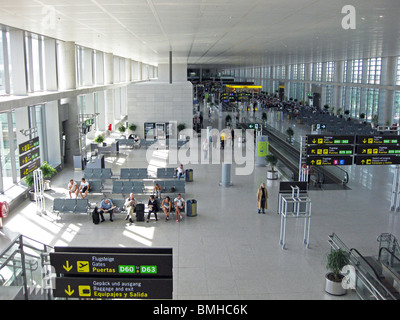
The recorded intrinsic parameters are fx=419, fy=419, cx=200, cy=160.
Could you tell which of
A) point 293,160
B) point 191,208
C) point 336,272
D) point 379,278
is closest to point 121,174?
point 191,208

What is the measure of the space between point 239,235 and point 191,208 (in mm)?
2338

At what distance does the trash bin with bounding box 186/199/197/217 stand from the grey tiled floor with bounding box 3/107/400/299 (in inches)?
12.5

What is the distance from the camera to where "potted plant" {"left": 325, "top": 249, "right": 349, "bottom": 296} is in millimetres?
8797

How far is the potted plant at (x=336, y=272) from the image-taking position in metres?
8.80

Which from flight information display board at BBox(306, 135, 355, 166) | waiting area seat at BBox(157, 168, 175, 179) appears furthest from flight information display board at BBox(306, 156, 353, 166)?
waiting area seat at BBox(157, 168, 175, 179)

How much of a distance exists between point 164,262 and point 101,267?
0.81 meters

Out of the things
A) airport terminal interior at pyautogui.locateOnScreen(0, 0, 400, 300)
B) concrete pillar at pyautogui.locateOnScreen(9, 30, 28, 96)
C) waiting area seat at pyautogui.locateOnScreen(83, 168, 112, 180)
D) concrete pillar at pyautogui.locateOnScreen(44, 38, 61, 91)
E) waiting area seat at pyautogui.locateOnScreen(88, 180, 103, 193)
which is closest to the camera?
airport terminal interior at pyautogui.locateOnScreen(0, 0, 400, 300)

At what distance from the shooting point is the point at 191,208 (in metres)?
14.1

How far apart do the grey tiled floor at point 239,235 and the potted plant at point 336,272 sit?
251 mm

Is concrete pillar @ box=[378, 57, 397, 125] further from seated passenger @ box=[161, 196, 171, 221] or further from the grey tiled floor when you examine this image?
seated passenger @ box=[161, 196, 171, 221]

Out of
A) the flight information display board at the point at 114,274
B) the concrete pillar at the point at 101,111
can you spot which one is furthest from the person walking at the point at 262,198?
the concrete pillar at the point at 101,111

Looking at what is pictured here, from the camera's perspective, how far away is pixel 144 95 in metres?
31.9
